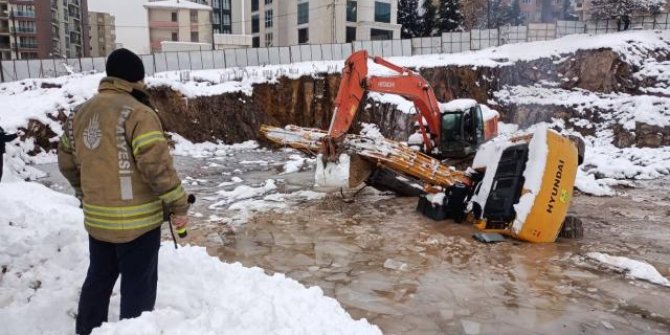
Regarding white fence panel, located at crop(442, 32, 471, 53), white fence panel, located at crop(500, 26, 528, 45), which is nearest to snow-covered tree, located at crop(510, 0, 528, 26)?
white fence panel, located at crop(500, 26, 528, 45)

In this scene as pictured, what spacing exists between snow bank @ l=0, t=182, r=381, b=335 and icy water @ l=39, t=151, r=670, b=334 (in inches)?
46.4

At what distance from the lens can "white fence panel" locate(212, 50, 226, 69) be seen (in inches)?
882

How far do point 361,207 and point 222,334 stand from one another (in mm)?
6786

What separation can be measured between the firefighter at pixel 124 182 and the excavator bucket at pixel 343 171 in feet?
20.3

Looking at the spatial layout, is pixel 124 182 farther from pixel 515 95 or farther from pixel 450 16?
pixel 450 16

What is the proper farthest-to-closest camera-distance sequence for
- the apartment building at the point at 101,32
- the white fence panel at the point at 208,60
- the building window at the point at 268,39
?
the apartment building at the point at 101,32
the building window at the point at 268,39
the white fence panel at the point at 208,60

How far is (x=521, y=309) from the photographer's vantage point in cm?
477

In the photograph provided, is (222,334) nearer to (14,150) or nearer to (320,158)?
(320,158)

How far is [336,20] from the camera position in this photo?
34.0 metres

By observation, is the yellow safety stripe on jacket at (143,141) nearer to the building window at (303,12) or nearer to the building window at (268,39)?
the building window at (303,12)

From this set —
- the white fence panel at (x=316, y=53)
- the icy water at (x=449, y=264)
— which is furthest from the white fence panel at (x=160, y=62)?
the icy water at (x=449, y=264)

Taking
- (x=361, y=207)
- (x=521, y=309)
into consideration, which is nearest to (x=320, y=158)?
(x=361, y=207)

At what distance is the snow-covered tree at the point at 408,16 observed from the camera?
37656 millimetres

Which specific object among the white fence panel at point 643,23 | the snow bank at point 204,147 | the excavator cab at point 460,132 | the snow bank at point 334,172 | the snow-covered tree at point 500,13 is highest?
the snow-covered tree at point 500,13
